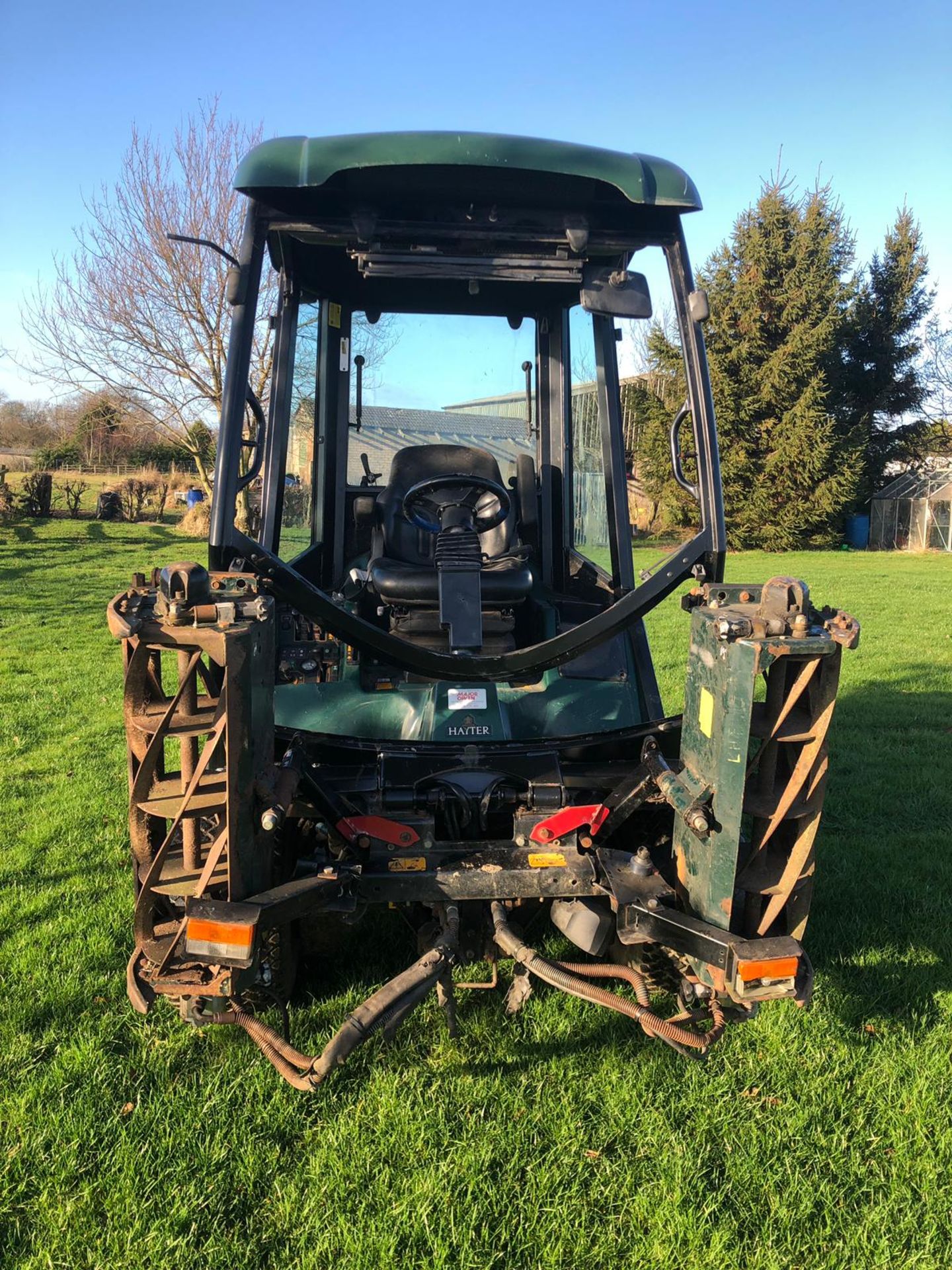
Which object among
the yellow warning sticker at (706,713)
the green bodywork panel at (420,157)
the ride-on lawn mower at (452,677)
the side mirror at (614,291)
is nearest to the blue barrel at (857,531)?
the ride-on lawn mower at (452,677)

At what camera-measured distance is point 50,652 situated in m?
9.30

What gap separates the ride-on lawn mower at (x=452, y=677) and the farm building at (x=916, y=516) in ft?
85.9

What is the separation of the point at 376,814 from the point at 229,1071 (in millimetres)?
918

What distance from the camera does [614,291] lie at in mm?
3285

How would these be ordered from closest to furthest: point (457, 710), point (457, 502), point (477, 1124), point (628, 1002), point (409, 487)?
point (628, 1002) < point (477, 1124) < point (457, 710) < point (457, 502) < point (409, 487)

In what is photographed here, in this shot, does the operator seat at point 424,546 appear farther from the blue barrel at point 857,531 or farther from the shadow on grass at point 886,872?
the blue barrel at point 857,531

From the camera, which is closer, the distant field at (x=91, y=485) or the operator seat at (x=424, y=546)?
the operator seat at (x=424, y=546)

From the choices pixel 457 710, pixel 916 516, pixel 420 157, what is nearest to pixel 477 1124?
pixel 457 710

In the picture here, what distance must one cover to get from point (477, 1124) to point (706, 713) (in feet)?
4.54

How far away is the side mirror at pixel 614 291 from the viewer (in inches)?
129

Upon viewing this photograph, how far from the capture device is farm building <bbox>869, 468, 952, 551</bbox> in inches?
1069

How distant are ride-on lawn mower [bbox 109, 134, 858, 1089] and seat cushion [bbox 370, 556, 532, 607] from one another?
13 mm

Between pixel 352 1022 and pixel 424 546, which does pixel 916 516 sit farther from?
pixel 352 1022

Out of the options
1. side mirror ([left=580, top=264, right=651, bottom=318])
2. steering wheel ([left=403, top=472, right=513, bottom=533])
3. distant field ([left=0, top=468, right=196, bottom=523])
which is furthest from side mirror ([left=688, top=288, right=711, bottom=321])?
distant field ([left=0, top=468, right=196, bottom=523])
